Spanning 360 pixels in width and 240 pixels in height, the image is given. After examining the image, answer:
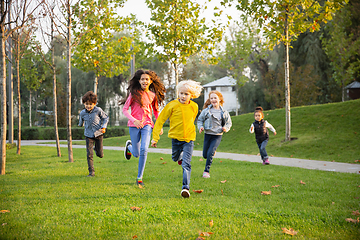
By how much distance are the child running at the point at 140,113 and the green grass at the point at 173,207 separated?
0.68 meters

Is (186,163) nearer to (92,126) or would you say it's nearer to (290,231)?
(290,231)

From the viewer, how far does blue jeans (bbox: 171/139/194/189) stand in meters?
4.96

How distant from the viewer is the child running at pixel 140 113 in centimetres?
579

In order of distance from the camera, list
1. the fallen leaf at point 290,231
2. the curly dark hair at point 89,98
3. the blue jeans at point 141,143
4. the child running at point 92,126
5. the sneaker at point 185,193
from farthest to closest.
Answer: the curly dark hair at point 89,98 < the child running at point 92,126 < the blue jeans at point 141,143 < the sneaker at point 185,193 < the fallen leaf at point 290,231

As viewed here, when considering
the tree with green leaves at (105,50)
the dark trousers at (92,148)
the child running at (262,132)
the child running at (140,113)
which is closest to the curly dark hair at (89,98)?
the dark trousers at (92,148)

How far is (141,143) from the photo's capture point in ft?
19.1

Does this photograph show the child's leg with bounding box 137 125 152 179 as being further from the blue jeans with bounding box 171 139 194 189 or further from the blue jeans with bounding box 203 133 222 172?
the blue jeans with bounding box 203 133 222 172

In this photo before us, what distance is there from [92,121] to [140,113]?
1.67 meters

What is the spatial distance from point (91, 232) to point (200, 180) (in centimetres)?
349

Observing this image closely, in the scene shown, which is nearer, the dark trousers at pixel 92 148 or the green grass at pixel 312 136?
the dark trousers at pixel 92 148

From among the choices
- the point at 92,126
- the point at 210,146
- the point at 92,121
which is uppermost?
the point at 92,121

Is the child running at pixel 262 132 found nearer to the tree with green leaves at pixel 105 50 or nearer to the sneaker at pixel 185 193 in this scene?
the sneaker at pixel 185 193

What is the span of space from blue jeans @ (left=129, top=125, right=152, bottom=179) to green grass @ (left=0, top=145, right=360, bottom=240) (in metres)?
0.43

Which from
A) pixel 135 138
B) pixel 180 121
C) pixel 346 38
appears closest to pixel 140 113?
pixel 135 138
